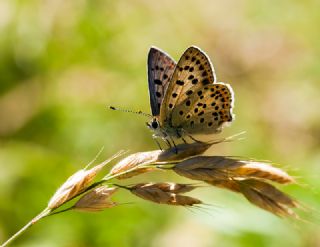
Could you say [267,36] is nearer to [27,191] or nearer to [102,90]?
[102,90]

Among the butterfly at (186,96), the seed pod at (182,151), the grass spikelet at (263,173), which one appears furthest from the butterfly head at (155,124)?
the grass spikelet at (263,173)

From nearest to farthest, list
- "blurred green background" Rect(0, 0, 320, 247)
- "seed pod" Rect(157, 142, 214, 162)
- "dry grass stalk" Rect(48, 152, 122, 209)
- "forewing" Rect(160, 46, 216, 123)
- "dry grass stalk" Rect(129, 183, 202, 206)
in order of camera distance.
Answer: "dry grass stalk" Rect(48, 152, 122, 209) < "dry grass stalk" Rect(129, 183, 202, 206) < "seed pod" Rect(157, 142, 214, 162) < "forewing" Rect(160, 46, 216, 123) < "blurred green background" Rect(0, 0, 320, 247)

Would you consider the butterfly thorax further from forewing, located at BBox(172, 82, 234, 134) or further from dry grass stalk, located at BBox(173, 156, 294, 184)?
dry grass stalk, located at BBox(173, 156, 294, 184)

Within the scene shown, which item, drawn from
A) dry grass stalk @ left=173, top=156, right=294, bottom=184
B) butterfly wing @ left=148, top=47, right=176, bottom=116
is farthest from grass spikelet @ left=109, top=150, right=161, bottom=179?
butterfly wing @ left=148, top=47, right=176, bottom=116

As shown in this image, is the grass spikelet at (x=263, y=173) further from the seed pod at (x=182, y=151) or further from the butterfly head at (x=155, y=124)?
the butterfly head at (x=155, y=124)

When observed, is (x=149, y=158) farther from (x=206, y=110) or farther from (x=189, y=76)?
(x=206, y=110)

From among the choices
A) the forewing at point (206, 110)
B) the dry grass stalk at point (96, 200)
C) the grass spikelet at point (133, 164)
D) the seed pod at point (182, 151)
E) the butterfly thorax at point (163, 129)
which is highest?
the forewing at point (206, 110)
